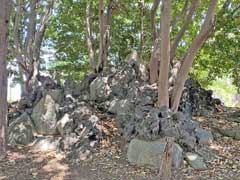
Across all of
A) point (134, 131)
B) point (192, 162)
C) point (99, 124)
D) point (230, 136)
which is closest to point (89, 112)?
point (99, 124)

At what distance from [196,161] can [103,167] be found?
1.74 meters

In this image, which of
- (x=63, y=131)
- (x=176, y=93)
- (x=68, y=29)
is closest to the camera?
(x=176, y=93)

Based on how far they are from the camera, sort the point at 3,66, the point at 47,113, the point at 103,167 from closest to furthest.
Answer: the point at 103,167
the point at 3,66
the point at 47,113

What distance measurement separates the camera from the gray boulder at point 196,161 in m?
6.20

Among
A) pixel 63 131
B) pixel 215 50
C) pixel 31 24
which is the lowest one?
pixel 63 131

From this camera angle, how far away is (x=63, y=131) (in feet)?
24.5

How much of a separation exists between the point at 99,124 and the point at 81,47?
5756 mm

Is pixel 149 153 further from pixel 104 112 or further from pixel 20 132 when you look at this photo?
pixel 20 132

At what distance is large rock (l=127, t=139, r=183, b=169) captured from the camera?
6.27 meters

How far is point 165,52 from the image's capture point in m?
A: 5.99

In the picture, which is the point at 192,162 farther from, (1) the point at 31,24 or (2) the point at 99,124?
(1) the point at 31,24

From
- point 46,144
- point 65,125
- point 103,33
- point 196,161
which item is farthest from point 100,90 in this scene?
point 196,161

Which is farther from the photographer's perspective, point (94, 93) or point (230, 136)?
point (94, 93)

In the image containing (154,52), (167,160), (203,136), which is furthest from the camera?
(154,52)
